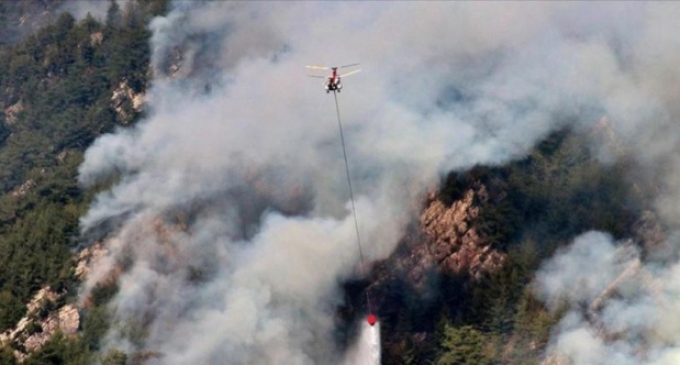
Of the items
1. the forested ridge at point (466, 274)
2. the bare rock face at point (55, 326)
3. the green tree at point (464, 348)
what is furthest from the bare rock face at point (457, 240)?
the bare rock face at point (55, 326)

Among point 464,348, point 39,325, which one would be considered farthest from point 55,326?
point 464,348

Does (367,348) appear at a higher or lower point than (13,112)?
lower

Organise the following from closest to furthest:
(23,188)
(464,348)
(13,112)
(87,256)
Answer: (464,348), (87,256), (23,188), (13,112)

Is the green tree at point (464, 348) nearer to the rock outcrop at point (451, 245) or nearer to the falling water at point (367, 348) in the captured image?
the rock outcrop at point (451, 245)

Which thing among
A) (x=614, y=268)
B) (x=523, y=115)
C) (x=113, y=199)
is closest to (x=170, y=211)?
(x=113, y=199)

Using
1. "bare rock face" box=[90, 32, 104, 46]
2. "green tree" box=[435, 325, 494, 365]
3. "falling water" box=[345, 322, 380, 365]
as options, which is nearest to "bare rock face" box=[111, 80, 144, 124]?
"bare rock face" box=[90, 32, 104, 46]

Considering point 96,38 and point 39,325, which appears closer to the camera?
point 39,325

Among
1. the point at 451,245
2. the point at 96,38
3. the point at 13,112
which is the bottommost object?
the point at 451,245

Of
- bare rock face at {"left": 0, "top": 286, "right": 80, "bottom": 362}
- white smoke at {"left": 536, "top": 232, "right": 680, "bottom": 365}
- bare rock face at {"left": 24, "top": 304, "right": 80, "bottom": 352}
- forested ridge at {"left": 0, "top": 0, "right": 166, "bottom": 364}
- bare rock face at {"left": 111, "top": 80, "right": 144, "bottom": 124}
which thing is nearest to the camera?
white smoke at {"left": 536, "top": 232, "right": 680, "bottom": 365}

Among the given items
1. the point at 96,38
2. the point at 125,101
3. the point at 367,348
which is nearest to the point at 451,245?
the point at 367,348

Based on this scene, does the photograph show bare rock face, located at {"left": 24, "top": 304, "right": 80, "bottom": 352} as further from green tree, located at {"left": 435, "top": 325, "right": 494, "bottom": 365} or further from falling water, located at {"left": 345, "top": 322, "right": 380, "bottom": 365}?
green tree, located at {"left": 435, "top": 325, "right": 494, "bottom": 365}

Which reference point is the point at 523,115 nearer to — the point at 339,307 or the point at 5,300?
the point at 339,307

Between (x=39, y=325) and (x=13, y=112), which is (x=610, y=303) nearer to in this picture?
(x=39, y=325)

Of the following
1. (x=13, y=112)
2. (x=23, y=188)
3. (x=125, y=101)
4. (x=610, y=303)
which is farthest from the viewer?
(x=13, y=112)
